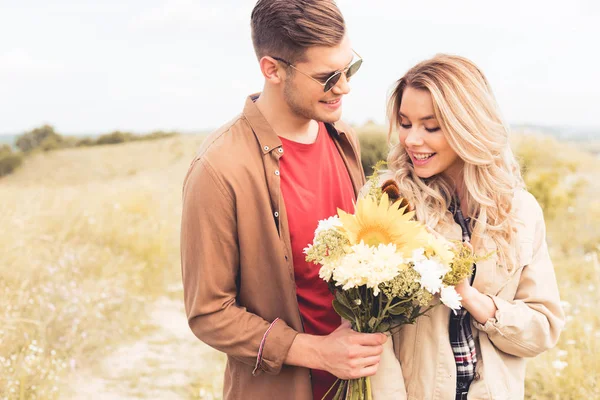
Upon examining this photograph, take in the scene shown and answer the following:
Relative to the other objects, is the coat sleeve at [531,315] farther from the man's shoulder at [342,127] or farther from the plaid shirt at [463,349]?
the man's shoulder at [342,127]

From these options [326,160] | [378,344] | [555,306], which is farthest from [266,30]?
[555,306]

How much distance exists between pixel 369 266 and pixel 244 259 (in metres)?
0.70

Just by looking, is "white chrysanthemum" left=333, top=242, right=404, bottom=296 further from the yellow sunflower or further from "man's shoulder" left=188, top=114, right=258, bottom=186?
"man's shoulder" left=188, top=114, right=258, bottom=186

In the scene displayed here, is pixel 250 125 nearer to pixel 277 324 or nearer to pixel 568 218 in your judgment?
pixel 277 324

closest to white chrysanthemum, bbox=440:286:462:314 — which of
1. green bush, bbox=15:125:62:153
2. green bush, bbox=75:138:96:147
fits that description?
green bush, bbox=15:125:62:153

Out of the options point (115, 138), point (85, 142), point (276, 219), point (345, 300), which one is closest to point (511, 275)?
point (345, 300)

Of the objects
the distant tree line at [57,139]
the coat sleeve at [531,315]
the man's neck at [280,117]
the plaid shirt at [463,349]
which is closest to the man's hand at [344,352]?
the plaid shirt at [463,349]

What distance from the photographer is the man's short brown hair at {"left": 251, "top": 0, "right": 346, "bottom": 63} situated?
2.57 metres

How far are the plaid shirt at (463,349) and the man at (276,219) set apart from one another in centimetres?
39

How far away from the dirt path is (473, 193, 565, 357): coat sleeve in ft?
10.4

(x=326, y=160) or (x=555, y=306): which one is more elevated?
(x=326, y=160)

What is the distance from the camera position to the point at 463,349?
94.3 inches

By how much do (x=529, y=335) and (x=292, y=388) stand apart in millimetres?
1022

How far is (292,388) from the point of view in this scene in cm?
258
